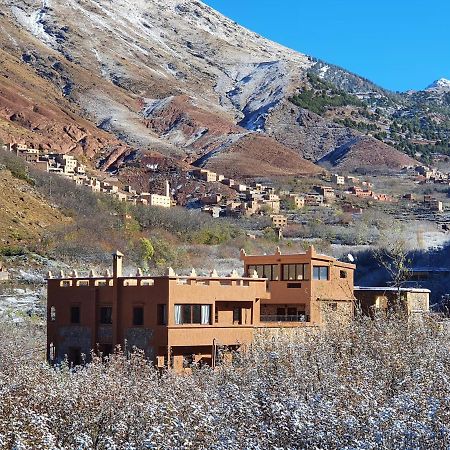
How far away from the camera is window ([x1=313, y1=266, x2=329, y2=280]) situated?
3591 cm

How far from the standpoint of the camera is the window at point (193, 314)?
31.6 meters

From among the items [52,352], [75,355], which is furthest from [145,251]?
[52,352]

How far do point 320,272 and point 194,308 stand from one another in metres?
6.06

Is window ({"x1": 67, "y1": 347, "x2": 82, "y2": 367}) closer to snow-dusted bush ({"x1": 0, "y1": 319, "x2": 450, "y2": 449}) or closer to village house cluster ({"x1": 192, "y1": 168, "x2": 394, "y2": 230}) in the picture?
snow-dusted bush ({"x1": 0, "y1": 319, "x2": 450, "y2": 449})

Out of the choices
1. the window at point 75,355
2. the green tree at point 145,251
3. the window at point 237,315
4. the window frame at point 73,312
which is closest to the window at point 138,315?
the window at point 75,355

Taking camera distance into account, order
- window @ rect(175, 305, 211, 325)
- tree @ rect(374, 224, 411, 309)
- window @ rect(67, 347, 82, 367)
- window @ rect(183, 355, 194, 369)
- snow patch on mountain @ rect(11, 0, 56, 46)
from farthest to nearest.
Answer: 1. snow patch on mountain @ rect(11, 0, 56, 46)
2. window @ rect(67, 347, 82, 367)
3. window @ rect(175, 305, 211, 325)
4. window @ rect(183, 355, 194, 369)
5. tree @ rect(374, 224, 411, 309)

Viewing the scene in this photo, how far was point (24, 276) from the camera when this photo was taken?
2366 inches

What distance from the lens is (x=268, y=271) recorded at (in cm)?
3662

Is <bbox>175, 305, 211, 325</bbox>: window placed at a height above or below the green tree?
Answer: below

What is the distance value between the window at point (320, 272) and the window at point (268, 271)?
1.32 meters

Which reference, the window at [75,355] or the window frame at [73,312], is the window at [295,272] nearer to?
the window frame at [73,312]

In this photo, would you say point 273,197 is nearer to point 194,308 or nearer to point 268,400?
point 194,308

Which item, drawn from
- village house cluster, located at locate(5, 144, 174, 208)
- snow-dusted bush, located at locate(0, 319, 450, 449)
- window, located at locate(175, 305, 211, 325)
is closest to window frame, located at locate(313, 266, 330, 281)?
window, located at locate(175, 305, 211, 325)

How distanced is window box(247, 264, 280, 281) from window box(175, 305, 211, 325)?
456 cm
